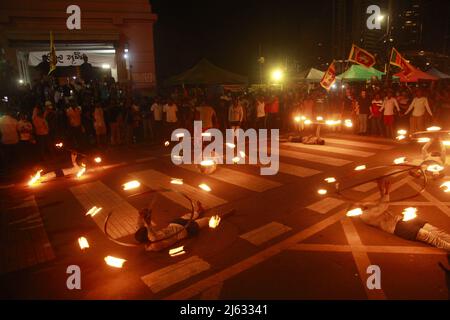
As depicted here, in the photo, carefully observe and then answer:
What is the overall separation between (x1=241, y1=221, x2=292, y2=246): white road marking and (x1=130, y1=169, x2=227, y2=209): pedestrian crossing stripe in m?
1.68

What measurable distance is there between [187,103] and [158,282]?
13.9 m

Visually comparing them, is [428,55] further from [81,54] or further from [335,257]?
[335,257]

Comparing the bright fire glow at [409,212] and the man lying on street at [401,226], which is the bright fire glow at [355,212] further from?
the bright fire glow at [409,212]

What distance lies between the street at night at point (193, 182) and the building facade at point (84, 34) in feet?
0.28

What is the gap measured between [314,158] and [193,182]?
4759mm

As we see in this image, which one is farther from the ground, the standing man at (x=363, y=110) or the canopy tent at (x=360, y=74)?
the canopy tent at (x=360, y=74)

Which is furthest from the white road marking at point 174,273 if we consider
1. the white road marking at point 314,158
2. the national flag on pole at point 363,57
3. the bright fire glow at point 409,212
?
the national flag on pole at point 363,57

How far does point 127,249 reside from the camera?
6.10 metres

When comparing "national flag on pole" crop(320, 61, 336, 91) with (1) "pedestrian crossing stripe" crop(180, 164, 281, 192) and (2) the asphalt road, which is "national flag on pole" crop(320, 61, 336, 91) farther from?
(1) "pedestrian crossing stripe" crop(180, 164, 281, 192)

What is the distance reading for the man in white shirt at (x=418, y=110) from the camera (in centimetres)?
1481

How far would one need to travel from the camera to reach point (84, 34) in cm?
1995

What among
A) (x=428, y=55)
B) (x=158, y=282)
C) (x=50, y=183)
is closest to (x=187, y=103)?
(x=50, y=183)

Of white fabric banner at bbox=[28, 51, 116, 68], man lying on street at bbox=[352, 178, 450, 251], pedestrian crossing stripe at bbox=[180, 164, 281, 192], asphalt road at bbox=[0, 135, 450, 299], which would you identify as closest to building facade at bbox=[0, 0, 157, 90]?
white fabric banner at bbox=[28, 51, 116, 68]

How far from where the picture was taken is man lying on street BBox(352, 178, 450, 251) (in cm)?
550
